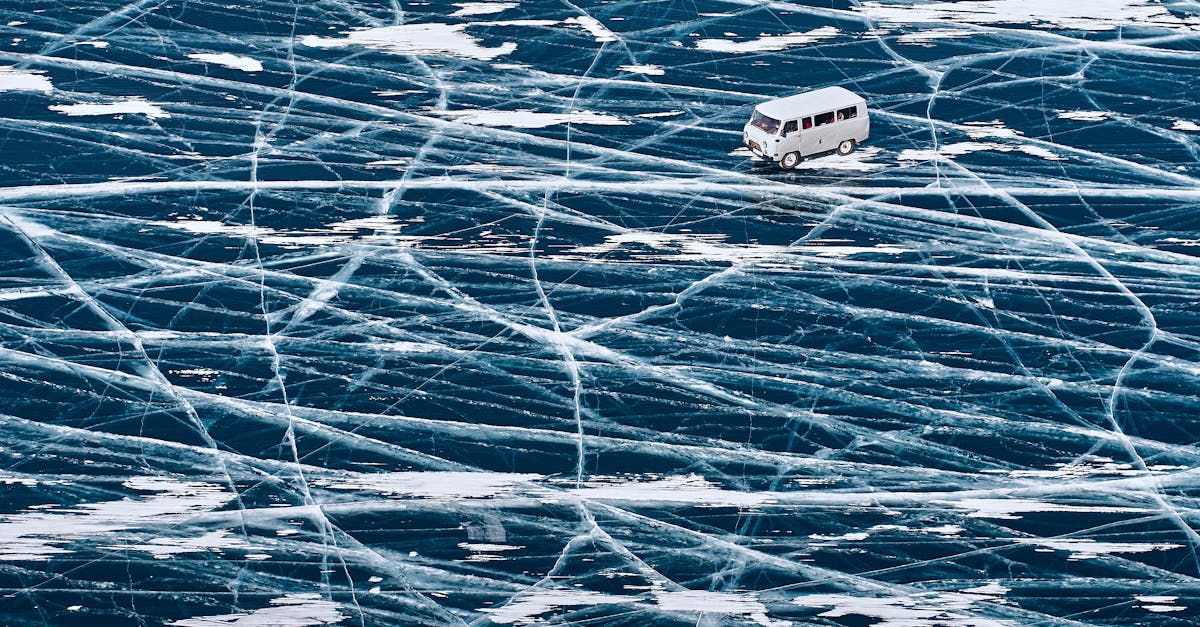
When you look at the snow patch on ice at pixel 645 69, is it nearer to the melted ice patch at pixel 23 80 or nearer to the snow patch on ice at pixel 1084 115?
the snow patch on ice at pixel 1084 115

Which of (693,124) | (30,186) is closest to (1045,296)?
(693,124)

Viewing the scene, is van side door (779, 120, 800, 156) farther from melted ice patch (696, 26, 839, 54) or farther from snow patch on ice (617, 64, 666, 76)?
melted ice patch (696, 26, 839, 54)

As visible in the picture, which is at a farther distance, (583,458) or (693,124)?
(693,124)

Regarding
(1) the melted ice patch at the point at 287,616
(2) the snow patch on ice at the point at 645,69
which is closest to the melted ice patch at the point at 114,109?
(2) the snow patch on ice at the point at 645,69

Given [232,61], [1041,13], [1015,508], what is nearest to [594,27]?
[232,61]

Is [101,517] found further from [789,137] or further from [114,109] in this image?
[789,137]

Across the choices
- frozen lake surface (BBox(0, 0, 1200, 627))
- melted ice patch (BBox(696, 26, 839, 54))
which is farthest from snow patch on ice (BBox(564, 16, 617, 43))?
melted ice patch (BBox(696, 26, 839, 54))

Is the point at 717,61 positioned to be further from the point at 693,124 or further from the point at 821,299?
the point at 821,299
